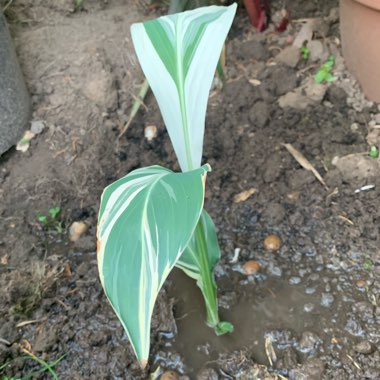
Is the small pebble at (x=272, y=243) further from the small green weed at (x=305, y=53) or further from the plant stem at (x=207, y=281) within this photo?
the small green weed at (x=305, y=53)

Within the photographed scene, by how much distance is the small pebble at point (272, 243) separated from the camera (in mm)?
1341

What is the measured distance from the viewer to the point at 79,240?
138cm

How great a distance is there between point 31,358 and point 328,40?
1296 mm

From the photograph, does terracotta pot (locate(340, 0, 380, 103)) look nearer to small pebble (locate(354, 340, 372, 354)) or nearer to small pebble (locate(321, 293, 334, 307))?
small pebble (locate(321, 293, 334, 307))

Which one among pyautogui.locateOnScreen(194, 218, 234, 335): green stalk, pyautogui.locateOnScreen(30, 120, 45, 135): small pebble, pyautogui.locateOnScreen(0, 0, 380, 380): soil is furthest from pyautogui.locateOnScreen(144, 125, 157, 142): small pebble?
pyautogui.locateOnScreen(194, 218, 234, 335): green stalk

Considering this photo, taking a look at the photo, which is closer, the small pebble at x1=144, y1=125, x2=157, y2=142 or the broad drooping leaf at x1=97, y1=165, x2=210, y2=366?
the broad drooping leaf at x1=97, y1=165, x2=210, y2=366

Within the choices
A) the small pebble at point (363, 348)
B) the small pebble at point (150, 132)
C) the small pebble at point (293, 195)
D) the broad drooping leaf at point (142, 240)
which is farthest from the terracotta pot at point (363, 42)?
the broad drooping leaf at point (142, 240)

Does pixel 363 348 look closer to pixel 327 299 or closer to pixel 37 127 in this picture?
pixel 327 299

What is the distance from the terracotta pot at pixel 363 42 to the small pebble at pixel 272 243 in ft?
1.82

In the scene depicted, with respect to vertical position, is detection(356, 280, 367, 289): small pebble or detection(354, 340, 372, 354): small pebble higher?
detection(356, 280, 367, 289): small pebble

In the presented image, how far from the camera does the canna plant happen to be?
74 cm

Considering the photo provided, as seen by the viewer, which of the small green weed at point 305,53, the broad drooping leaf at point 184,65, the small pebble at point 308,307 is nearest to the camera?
the broad drooping leaf at point 184,65

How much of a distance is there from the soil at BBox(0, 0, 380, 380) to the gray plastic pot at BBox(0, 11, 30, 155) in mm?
49

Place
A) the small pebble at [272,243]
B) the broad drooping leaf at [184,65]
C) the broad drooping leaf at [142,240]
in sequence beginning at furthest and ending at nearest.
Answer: the small pebble at [272,243] → the broad drooping leaf at [184,65] → the broad drooping leaf at [142,240]
